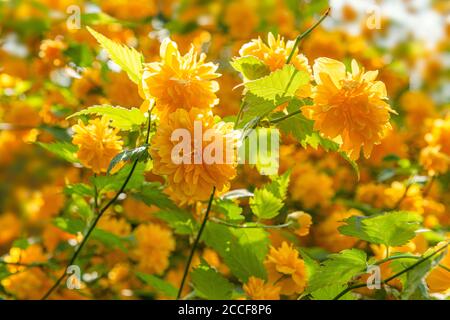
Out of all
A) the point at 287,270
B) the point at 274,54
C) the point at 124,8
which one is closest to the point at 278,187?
the point at 287,270

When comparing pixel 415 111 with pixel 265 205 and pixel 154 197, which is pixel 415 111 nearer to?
pixel 265 205

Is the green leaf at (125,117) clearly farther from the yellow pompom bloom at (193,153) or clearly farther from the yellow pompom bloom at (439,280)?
the yellow pompom bloom at (439,280)

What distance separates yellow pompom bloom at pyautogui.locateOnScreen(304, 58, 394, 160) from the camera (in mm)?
823

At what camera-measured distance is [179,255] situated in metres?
1.62

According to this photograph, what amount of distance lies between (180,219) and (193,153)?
0.88 feet

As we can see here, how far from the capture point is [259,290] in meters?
0.98

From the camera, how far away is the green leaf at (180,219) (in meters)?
1.05

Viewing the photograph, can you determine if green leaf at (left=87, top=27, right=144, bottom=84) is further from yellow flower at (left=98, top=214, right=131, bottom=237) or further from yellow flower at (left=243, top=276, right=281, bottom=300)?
yellow flower at (left=98, top=214, right=131, bottom=237)

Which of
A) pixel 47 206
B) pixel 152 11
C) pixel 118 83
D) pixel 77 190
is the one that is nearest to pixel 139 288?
pixel 47 206

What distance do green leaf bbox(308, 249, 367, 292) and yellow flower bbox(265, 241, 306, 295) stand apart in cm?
20

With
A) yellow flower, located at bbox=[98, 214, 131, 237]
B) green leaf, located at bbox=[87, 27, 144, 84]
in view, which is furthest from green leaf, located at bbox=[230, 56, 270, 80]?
yellow flower, located at bbox=[98, 214, 131, 237]

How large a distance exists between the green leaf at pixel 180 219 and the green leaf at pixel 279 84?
29 centimetres
